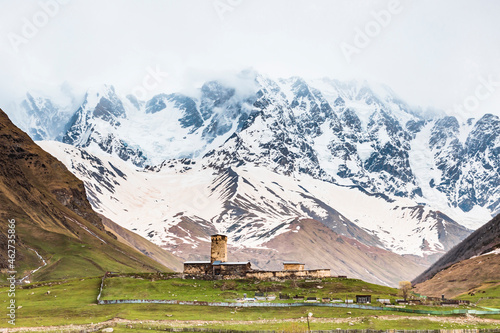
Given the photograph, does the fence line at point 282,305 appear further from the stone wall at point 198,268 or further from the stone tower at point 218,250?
the stone tower at point 218,250

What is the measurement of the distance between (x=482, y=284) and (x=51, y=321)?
102 m

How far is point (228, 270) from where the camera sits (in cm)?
13288

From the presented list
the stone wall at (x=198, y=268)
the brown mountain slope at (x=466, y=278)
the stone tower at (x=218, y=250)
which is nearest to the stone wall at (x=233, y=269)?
the stone wall at (x=198, y=268)

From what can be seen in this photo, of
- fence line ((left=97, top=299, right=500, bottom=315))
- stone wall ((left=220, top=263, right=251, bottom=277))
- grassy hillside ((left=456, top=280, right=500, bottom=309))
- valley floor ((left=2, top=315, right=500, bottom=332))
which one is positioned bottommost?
valley floor ((left=2, top=315, right=500, bottom=332))

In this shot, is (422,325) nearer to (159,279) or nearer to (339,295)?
(339,295)

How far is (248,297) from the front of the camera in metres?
112

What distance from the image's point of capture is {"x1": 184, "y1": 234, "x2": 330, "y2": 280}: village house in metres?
127

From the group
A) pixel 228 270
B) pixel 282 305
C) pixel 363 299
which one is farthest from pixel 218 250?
pixel 363 299

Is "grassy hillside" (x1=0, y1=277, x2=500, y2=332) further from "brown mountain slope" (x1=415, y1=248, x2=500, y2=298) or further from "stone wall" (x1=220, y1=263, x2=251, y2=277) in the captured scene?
"brown mountain slope" (x1=415, y1=248, x2=500, y2=298)

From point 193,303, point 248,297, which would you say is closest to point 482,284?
point 248,297

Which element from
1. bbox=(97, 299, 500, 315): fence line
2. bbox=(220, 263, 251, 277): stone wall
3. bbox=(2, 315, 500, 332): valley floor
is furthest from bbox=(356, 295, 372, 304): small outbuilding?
bbox=(220, 263, 251, 277): stone wall

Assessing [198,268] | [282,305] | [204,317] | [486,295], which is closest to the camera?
[204,317]

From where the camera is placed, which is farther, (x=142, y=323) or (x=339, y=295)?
(x=339, y=295)

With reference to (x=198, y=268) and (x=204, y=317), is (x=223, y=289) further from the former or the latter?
(x=204, y=317)
